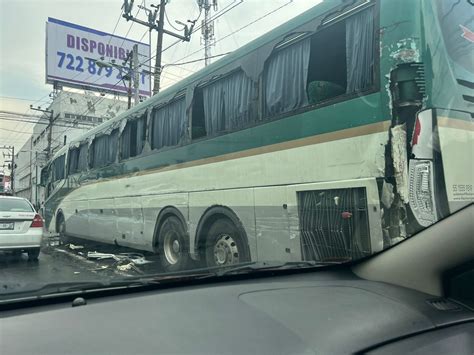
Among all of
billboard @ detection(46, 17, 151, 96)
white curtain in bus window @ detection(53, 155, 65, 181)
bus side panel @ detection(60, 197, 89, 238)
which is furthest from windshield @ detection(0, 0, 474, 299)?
billboard @ detection(46, 17, 151, 96)

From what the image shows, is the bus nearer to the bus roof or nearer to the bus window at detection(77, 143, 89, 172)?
the bus roof

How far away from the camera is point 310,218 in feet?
15.6

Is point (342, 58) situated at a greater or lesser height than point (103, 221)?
greater

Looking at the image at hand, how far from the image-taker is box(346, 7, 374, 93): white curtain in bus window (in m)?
4.24

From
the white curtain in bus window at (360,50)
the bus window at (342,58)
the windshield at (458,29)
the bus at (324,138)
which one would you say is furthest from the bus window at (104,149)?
the windshield at (458,29)

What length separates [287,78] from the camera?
518 cm

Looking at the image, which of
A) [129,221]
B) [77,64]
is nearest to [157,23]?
[129,221]

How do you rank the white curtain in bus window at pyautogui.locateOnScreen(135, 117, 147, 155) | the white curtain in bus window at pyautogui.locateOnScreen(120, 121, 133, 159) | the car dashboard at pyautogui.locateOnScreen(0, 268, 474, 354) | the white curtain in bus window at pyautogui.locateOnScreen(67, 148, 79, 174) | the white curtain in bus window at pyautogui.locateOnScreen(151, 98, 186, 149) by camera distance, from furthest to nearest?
the white curtain in bus window at pyautogui.locateOnScreen(67, 148, 79, 174) → the white curtain in bus window at pyautogui.locateOnScreen(120, 121, 133, 159) → the white curtain in bus window at pyautogui.locateOnScreen(135, 117, 147, 155) → the white curtain in bus window at pyautogui.locateOnScreen(151, 98, 186, 149) → the car dashboard at pyautogui.locateOnScreen(0, 268, 474, 354)

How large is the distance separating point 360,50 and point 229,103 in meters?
2.13

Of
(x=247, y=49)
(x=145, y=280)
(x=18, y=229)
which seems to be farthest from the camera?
(x=18, y=229)

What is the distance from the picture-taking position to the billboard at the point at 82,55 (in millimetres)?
39312

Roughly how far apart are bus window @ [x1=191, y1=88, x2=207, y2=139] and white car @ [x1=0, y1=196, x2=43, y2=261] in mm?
2656

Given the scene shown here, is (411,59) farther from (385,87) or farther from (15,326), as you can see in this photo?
(15,326)

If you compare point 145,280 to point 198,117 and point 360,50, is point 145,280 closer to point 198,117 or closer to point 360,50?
point 360,50
